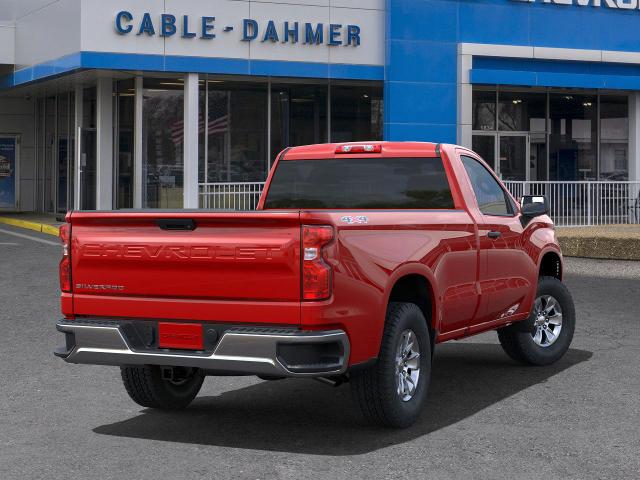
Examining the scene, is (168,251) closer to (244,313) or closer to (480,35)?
(244,313)

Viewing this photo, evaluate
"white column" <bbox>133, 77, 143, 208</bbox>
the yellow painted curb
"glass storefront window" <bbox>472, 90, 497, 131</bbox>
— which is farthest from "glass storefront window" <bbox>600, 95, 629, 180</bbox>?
the yellow painted curb

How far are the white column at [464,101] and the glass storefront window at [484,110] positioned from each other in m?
2.45

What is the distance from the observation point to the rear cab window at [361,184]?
333 inches

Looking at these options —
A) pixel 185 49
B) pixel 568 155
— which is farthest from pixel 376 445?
pixel 568 155

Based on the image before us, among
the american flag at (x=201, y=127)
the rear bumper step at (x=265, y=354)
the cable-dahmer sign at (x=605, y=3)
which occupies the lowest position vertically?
the rear bumper step at (x=265, y=354)

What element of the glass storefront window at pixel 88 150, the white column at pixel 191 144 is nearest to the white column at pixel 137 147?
the white column at pixel 191 144

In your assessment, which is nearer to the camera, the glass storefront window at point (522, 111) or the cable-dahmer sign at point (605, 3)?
the cable-dahmer sign at point (605, 3)

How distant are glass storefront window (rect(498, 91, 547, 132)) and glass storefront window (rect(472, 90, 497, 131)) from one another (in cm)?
24

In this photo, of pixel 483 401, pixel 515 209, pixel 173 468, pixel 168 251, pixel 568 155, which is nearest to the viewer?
pixel 173 468

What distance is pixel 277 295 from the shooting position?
6395mm

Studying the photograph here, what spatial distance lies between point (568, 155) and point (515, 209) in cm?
2403

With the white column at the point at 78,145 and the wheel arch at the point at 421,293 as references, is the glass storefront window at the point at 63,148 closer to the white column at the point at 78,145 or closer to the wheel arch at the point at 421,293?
the white column at the point at 78,145

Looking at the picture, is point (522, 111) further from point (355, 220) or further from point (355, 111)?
point (355, 220)

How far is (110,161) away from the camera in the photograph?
28.9m
